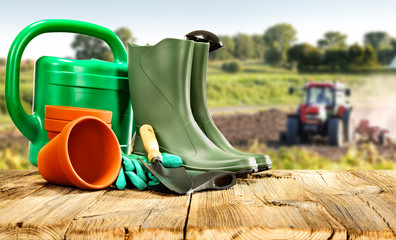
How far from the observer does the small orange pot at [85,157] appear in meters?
0.91

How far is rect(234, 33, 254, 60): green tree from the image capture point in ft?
15.9

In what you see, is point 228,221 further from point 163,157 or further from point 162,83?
point 162,83

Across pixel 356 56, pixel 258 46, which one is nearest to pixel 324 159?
pixel 356 56

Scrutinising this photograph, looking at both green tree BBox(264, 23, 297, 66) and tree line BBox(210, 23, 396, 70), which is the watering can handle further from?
green tree BBox(264, 23, 297, 66)

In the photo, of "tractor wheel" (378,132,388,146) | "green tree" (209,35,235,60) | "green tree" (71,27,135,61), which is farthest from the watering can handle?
"tractor wheel" (378,132,388,146)

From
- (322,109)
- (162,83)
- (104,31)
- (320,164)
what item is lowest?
(320,164)

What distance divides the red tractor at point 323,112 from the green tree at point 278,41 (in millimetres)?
617

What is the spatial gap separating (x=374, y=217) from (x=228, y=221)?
25cm

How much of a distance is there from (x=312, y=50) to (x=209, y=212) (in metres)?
4.85

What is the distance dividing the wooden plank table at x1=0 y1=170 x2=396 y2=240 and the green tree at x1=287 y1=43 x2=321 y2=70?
4.31 m

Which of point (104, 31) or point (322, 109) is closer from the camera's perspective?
point (104, 31)

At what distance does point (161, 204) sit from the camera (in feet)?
2.59

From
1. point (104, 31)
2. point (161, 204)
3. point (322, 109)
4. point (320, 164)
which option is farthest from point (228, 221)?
point (320, 164)

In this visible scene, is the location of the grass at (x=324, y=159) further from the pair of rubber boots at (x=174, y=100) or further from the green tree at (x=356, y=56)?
the pair of rubber boots at (x=174, y=100)
